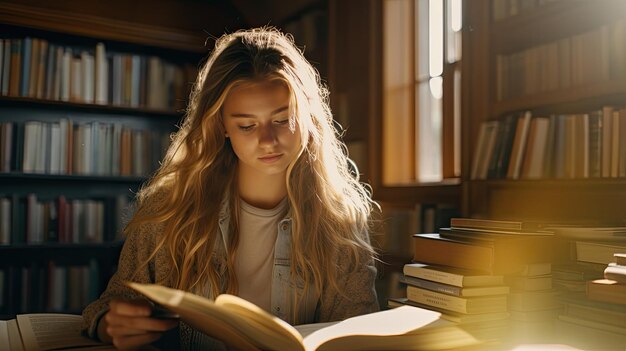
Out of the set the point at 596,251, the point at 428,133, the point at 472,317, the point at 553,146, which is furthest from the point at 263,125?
the point at 428,133

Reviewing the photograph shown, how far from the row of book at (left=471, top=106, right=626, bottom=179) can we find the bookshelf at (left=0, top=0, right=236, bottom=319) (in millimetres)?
1879

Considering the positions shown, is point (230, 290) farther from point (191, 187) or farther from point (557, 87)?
point (557, 87)

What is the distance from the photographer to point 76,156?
321 cm

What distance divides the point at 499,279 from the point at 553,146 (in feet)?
3.44

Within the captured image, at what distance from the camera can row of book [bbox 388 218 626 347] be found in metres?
0.97

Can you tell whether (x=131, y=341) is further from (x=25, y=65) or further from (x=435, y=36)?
(x=25, y=65)

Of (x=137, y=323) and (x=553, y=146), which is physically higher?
(x=553, y=146)

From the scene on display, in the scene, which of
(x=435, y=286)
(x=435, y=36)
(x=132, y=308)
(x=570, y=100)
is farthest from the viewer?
(x=435, y=36)

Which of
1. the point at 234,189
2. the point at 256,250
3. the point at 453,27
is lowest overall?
the point at 256,250

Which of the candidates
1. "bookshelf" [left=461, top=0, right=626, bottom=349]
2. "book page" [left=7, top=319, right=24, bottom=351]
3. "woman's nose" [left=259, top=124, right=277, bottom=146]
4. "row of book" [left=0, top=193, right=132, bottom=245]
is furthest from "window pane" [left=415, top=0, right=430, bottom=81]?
"book page" [left=7, top=319, right=24, bottom=351]

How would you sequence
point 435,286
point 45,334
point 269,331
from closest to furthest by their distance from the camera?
point 269,331 → point 45,334 → point 435,286

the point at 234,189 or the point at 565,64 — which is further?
the point at 565,64

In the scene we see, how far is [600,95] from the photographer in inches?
69.1

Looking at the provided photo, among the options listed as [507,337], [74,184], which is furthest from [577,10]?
[74,184]
